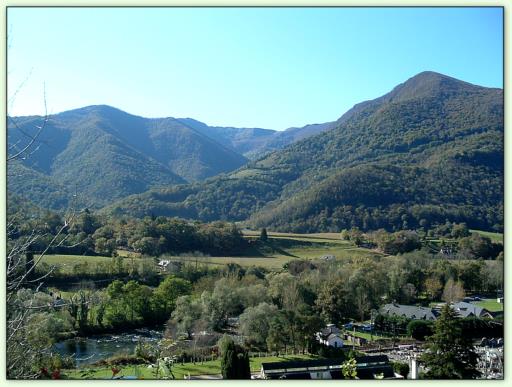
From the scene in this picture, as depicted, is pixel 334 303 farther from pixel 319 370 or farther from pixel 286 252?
pixel 286 252

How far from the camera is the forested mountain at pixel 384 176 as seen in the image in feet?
120

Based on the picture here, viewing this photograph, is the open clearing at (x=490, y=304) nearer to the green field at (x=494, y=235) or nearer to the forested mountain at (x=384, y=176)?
the forested mountain at (x=384, y=176)

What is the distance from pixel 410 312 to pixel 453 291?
11.6 ft

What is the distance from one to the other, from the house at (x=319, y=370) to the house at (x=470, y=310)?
6.74 m

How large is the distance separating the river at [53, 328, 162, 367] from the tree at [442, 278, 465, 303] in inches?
431

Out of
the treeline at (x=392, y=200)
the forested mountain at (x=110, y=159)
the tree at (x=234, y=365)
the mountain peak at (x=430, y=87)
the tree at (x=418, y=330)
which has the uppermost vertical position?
the mountain peak at (x=430, y=87)

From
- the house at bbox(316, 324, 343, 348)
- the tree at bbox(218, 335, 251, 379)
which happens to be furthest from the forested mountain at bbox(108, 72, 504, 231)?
the tree at bbox(218, 335, 251, 379)

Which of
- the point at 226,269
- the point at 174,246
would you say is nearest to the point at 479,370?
the point at 226,269

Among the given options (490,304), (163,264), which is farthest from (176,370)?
(163,264)

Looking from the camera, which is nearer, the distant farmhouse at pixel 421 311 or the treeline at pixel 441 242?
the distant farmhouse at pixel 421 311

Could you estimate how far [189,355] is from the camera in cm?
1102

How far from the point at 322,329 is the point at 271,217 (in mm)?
28177

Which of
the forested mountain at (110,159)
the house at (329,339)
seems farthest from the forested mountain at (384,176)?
the house at (329,339)

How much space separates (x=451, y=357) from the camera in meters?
7.11
